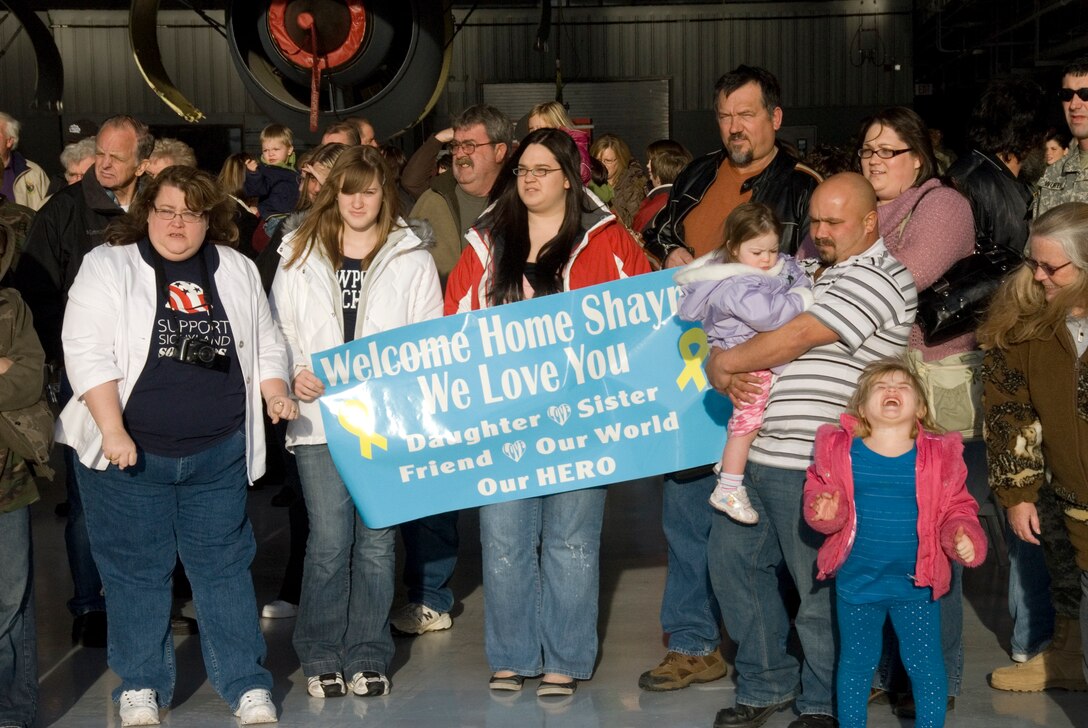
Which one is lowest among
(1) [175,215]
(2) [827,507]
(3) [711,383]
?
(2) [827,507]

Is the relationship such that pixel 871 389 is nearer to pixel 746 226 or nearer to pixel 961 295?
pixel 746 226

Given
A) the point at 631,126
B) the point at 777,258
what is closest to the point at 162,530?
the point at 777,258

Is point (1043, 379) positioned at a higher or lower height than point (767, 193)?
lower

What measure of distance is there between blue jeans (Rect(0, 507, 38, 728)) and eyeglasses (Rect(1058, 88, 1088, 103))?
3778 mm

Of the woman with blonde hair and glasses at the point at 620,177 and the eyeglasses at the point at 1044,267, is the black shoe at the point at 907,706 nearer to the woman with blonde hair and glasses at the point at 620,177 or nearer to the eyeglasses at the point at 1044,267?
the eyeglasses at the point at 1044,267

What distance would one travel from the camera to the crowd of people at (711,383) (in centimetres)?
368

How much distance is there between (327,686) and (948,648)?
2.02 m

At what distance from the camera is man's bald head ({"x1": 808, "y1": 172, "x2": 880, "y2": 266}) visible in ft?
12.4

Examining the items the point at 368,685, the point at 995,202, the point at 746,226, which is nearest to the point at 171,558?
the point at 368,685

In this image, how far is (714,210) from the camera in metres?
4.68

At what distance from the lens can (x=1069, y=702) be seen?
14.2ft

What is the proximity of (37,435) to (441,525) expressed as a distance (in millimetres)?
1861

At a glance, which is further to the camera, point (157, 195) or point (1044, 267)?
point (157, 195)

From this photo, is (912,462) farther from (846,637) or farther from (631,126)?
(631,126)
